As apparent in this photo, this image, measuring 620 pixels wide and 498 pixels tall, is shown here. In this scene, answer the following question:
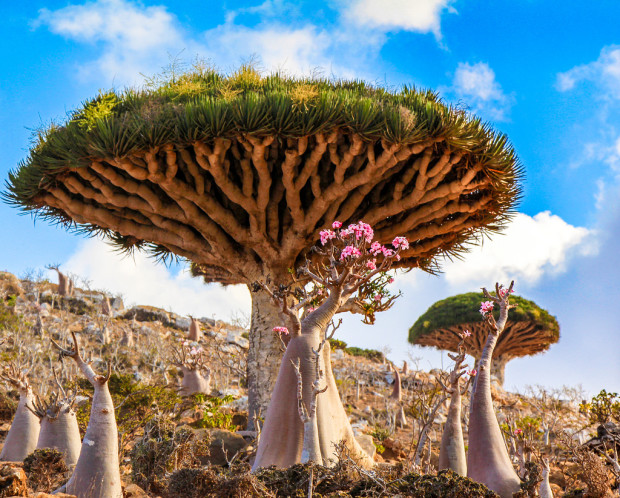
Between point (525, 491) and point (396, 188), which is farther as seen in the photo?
point (396, 188)

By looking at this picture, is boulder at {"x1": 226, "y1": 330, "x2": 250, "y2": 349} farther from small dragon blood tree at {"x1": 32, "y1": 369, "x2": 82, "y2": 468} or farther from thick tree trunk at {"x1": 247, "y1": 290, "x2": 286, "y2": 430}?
small dragon blood tree at {"x1": 32, "y1": 369, "x2": 82, "y2": 468}

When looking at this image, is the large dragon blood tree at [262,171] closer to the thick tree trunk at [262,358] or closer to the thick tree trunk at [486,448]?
the thick tree trunk at [262,358]

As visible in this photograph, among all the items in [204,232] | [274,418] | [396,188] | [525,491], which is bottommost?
[525,491]

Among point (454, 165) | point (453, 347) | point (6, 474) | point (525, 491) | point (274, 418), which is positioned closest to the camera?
point (6, 474)

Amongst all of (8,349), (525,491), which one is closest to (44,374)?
(8,349)

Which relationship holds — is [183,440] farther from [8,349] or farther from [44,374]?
[8,349]

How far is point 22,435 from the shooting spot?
24.0 ft

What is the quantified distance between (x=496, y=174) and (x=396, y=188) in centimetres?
152

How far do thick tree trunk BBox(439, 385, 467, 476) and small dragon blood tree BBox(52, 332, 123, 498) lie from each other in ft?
9.96

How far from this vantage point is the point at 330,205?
28.5 ft

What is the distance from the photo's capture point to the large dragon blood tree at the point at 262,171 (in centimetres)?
767

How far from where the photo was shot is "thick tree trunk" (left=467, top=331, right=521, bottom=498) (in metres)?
4.89

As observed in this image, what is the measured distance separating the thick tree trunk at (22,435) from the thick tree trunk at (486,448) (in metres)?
5.43

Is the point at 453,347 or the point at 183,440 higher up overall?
the point at 453,347
